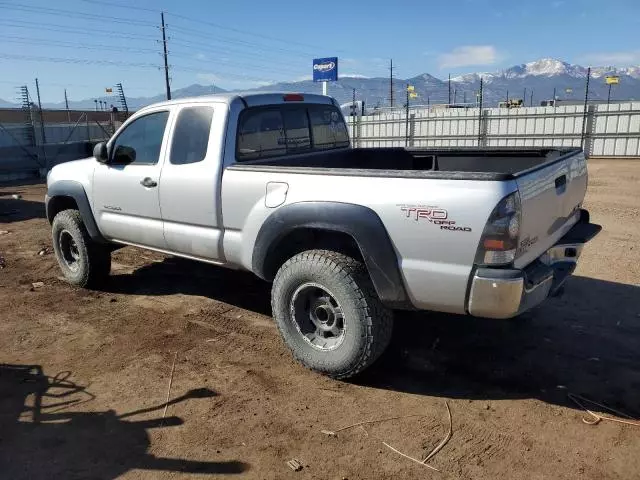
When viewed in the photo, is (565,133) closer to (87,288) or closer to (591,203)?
(591,203)

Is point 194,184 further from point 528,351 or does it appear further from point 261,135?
point 528,351

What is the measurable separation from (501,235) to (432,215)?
0.40 metres

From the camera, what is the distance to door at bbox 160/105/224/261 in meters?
4.25

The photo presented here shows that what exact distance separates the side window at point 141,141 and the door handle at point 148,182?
16 cm

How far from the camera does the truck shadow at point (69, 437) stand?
288cm

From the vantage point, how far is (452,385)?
12.1 feet

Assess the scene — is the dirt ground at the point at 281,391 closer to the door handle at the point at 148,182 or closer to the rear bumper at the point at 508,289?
the rear bumper at the point at 508,289

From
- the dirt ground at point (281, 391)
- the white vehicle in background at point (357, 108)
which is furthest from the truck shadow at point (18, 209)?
the white vehicle in background at point (357, 108)

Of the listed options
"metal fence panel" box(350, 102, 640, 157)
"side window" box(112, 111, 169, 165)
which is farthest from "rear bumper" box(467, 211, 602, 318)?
"metal fence panel" box(350, 102, 640, 157)

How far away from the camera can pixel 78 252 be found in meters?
5.82

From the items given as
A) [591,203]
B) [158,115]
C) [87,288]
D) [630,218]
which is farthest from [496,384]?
[591,203]

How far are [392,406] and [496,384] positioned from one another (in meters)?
0.79

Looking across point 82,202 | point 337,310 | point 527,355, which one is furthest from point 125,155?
point 527,355

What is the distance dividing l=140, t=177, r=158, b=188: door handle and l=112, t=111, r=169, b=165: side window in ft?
0.53
